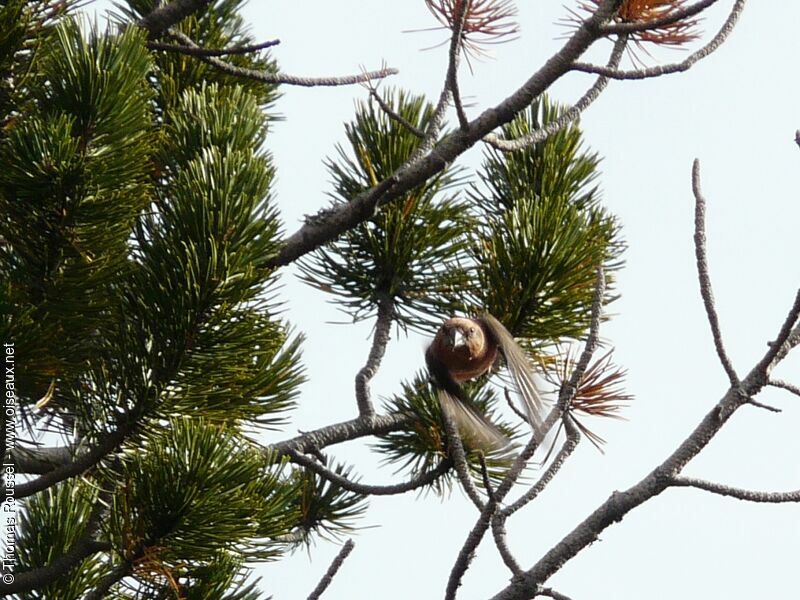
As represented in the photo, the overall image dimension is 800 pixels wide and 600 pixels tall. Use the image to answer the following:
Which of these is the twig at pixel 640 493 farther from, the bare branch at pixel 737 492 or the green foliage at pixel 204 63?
the green foliage at pixel 204 63

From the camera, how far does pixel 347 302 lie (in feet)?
10.3

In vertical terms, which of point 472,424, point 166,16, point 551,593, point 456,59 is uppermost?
point 166,16

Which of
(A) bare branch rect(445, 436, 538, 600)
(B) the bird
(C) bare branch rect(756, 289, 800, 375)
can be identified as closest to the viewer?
(C) bare branch rect(756, 289, 800, 375)

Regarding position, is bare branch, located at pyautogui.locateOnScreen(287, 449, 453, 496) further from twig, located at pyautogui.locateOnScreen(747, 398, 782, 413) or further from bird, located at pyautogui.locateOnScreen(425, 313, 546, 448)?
→ twig, located at pyautogui.locateOnScreen(747, 398, 782, 413)

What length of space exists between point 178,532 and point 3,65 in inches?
38.2

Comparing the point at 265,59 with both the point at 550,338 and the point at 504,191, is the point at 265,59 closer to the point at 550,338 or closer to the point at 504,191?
the point at 504,191

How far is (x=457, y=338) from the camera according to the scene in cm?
274

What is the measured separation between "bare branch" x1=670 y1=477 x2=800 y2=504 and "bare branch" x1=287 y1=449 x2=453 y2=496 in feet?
3.33

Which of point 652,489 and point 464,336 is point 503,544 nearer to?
point 652,489

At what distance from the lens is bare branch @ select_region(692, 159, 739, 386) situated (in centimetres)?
182

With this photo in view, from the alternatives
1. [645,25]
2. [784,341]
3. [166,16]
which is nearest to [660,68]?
[645,25]

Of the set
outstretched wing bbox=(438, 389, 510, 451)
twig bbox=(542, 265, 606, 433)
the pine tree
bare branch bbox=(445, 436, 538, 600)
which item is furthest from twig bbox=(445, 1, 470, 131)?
bare branch bbox=(445, 436, 538, 600)

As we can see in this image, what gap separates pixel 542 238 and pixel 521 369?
31 centimetres

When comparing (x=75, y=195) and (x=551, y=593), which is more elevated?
(x=75, y=195)
